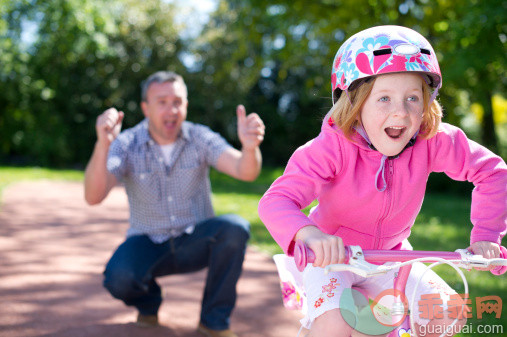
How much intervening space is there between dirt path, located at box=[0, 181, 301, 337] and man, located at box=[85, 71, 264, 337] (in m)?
0.35

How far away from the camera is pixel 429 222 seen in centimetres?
830

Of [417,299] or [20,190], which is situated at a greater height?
[417,299]

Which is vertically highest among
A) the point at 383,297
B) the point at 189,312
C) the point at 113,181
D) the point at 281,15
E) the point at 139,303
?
the point at 281,15

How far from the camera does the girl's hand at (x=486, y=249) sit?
204 cm

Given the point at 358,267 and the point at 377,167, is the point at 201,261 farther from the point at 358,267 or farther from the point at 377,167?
Answer: the point at 358,267

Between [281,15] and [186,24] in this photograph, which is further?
[186,24]

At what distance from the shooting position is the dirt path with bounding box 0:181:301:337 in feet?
12.5

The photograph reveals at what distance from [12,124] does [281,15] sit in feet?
30.3

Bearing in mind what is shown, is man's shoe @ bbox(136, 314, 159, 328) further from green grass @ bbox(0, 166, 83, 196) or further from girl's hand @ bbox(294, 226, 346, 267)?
green grass @ bbox(0, 166, 83, 196)

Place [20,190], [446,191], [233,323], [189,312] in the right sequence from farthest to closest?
1. [446,191]
2. [20,190]
3. [189,312]
4. [233,323]

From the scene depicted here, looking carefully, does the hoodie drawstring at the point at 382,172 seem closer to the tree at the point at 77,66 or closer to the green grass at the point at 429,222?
the green grass at the point at 429,222

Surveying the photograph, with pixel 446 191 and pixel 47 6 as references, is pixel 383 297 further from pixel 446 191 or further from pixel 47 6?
pixel 47 6

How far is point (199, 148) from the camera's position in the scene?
13.2ft

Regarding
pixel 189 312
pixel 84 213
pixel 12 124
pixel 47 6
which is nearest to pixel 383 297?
pixel 189 312
